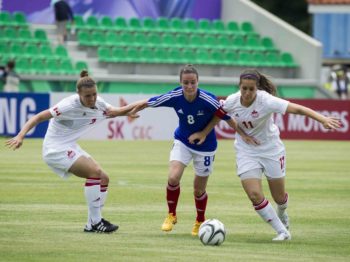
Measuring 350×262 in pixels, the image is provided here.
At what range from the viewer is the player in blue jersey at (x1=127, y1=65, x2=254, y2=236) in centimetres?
1217

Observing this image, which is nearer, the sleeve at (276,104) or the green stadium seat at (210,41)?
the sleeve at (276,104)

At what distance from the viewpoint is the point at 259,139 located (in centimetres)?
1208

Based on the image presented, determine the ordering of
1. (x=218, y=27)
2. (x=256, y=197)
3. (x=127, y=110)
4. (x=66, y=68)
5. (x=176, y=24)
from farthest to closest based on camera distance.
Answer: (x=218, y=27) < (x=176, y=24) < (x=66, y=68) < (x=127, y=110) < (x=256, y=197)

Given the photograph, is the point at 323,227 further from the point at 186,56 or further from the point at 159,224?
the point at 186,56

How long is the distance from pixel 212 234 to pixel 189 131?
5.49 feet

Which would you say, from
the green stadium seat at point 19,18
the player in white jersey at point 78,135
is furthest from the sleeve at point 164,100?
the green stadium seat at point 19,18

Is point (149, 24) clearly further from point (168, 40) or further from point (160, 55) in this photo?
point (160, 55)

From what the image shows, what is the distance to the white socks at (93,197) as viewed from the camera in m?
12.2

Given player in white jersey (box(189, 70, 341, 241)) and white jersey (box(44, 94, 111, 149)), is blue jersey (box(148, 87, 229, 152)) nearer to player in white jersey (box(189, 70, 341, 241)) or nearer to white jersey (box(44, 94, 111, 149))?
player in white jersey (box(189, 70, 341, 241))

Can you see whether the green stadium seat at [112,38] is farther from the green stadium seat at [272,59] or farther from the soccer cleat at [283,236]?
the soccer cleat at [283,236]

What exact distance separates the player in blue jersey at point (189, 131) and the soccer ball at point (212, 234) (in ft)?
3.60

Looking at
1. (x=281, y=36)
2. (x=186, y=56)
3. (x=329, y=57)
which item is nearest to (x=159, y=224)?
(x=186, y=56)

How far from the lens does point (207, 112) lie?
12297mm

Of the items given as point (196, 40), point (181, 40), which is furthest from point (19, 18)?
point (196, 40)
